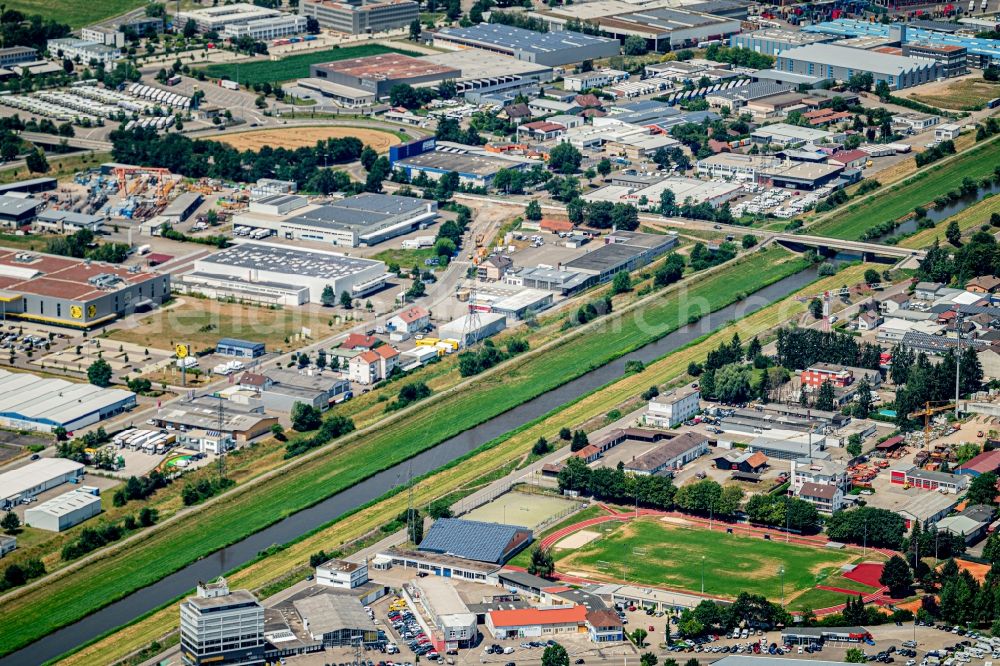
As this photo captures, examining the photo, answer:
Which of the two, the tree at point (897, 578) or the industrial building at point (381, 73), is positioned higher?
the industrial building at point (381, 73)

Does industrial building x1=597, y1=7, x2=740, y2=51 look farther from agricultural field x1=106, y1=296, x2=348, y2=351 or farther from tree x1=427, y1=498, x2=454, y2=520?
tree x1=427, y1=498, x2=454, y2=520

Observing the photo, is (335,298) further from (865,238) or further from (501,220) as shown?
(865,238)

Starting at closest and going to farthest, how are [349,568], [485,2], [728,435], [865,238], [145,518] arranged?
1. [349,568]
2. [145,518]
3. [728,435]
4. [865,238]
5. [485,2]

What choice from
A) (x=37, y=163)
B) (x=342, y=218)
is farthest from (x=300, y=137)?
(x=342, y=218)

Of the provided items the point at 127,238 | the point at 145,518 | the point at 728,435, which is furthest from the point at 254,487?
the point at 127,238

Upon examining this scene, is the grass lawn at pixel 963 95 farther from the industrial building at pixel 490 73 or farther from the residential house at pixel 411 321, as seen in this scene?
the residential house at pixel 411 321

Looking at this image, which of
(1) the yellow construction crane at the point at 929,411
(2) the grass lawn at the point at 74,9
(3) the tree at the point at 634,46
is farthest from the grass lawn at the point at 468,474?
(2) the grass lawn at the point at 74,9

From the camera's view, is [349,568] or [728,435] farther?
[728,435]
